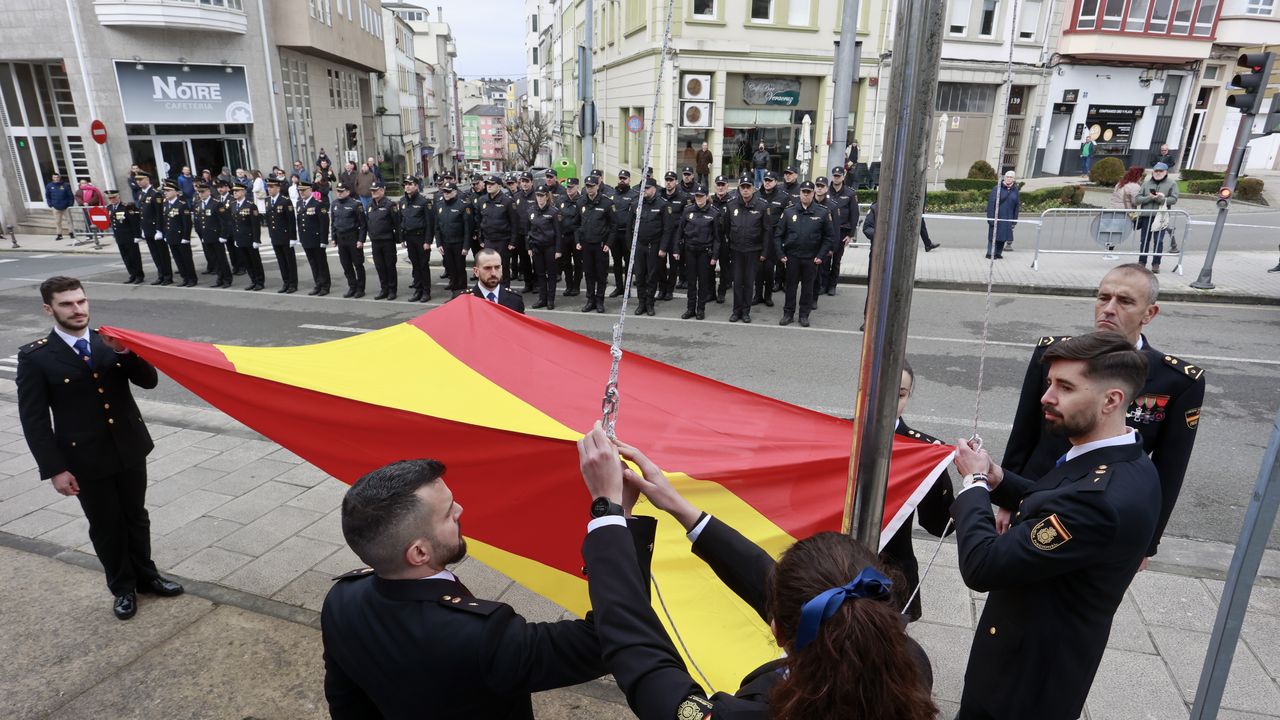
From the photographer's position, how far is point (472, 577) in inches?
177

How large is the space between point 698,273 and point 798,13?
17.0 meters

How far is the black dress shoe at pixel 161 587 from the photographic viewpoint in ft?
13.9

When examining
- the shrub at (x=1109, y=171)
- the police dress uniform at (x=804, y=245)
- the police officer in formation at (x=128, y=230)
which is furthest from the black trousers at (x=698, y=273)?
the shrub at (x=1109, y=171)

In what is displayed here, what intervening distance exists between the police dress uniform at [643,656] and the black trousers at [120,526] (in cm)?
356

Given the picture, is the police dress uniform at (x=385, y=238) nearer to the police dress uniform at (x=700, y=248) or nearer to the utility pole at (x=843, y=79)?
the police dress uniform at (x=700, y=248)

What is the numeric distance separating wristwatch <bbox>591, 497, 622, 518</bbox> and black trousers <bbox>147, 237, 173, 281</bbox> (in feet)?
50.3

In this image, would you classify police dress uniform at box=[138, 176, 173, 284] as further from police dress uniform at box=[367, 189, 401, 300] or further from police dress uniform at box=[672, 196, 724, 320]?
police dress uniform at box=[672, 196, 724, 320]

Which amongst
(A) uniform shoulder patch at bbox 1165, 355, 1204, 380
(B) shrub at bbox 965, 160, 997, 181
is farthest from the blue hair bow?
(B) shrub at bbox 965, 160, 997, 181

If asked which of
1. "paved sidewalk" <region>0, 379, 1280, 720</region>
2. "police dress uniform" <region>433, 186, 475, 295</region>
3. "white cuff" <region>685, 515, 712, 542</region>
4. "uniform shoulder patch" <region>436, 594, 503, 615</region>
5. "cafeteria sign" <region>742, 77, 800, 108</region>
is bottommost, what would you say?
"paved sidewalk" <region>0, 379, 1280, 720</region>

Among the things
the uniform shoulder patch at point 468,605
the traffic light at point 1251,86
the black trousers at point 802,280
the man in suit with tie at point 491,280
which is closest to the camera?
the uniform shoulder patch at point 468,605

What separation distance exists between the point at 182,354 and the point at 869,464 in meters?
3.28

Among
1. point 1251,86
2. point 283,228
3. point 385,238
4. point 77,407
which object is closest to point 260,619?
point 77,407

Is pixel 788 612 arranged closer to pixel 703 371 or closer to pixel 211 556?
pixel 211 556

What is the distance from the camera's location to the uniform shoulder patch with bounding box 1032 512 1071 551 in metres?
2.12
